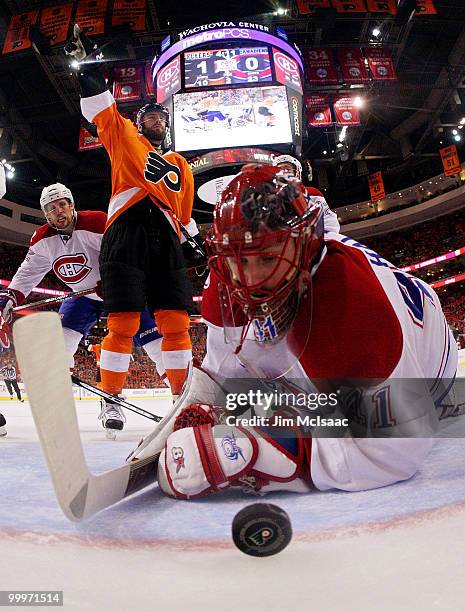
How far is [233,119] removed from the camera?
5.67 meters

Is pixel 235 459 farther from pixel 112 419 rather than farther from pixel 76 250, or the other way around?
pixel 76 250

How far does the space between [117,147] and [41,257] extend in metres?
0.75

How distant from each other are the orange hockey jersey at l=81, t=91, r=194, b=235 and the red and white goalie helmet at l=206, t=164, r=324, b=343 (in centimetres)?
118

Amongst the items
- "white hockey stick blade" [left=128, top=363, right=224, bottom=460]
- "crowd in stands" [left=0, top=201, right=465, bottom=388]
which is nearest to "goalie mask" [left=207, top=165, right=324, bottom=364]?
"white hockey stick blade" [left=128, top=363, right=224, bottom=460]

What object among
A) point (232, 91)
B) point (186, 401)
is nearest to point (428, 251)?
point (232, 91)

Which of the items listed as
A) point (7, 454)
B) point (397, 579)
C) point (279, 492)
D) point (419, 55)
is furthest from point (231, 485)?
point (419, 55)

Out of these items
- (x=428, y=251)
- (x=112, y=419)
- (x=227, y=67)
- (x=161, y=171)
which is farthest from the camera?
(x=428, y=251)

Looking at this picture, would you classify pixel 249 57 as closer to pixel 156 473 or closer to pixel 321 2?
pixel 321 2

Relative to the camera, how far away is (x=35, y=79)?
916 cm

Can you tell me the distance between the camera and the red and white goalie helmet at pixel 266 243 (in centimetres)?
69

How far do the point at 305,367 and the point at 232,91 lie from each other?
5779 mm

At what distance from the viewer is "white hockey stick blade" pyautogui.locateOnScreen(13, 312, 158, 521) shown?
47 cm

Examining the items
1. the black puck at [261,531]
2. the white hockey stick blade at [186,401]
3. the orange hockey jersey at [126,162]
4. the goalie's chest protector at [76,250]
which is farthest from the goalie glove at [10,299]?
the black puck at [261,531]
